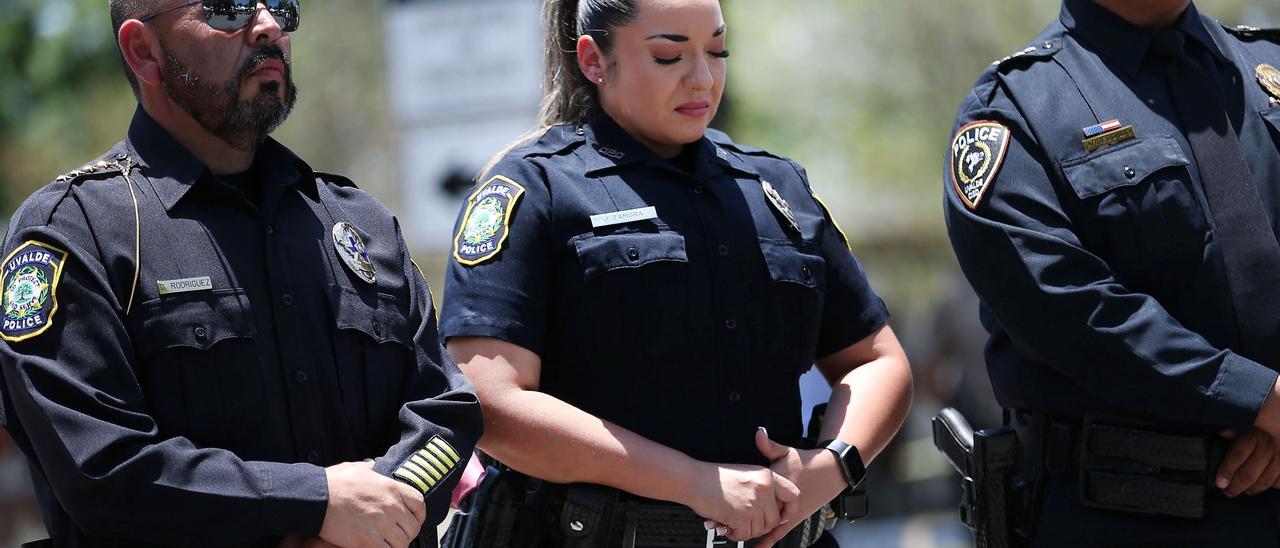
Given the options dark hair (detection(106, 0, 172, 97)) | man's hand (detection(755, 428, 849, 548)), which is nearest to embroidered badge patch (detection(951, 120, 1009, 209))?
man's hand (detection(755, 428, 849, 548))

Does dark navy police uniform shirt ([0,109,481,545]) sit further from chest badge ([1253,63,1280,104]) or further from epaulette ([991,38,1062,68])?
chest badge ([1253,63,1280,104])

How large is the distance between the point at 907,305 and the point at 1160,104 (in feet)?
57.7

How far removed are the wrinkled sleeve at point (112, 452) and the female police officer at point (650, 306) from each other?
→ 0.64 meters

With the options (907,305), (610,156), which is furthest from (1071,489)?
(907,305)

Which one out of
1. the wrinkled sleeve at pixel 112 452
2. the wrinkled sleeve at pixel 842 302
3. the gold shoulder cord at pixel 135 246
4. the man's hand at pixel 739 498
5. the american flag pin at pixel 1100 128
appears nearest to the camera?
the wrinkled sleeve at pixel 112 452

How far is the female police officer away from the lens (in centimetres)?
314

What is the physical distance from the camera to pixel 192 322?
2709mm

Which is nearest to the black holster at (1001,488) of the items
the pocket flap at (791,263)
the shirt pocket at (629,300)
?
the pocket flap at (791,263)

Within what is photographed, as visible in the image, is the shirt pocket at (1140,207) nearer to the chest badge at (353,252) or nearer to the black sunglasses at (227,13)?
the chest badge at (353,252)

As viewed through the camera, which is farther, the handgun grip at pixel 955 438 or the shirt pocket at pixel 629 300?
the handgun grip at pixel 955 438

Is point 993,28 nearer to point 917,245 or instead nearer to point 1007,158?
point 917,245

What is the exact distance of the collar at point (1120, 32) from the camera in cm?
346

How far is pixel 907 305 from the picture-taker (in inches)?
819

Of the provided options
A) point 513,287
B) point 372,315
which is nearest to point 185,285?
point 372,315
